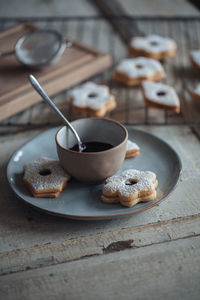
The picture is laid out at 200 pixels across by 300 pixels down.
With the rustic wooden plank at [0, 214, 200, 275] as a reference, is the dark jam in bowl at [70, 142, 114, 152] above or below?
above

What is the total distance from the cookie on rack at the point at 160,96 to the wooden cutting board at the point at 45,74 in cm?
22

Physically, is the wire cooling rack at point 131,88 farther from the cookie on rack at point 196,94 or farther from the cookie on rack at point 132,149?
the cookie on rack at point 132,149

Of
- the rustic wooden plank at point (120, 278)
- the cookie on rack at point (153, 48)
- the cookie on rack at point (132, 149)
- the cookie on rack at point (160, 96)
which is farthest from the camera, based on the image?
the cookie on rack at point (153, 48)

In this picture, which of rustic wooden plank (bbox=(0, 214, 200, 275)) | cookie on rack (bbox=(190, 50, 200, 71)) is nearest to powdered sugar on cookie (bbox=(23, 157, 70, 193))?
rustic wooden plank (bbox=(0, 214, 200, 275))

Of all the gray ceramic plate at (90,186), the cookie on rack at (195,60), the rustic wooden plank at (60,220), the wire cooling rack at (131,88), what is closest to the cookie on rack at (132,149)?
the gray ceramic plate at (90,186)

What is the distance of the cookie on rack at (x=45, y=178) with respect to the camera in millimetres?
783

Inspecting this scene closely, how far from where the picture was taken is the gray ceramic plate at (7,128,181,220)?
29.1 inches

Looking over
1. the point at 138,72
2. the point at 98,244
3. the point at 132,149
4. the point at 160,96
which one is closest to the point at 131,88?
the point at 138,72

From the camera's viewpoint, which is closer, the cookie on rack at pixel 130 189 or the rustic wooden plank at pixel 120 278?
the rustic wooden plank at pixel 120 278

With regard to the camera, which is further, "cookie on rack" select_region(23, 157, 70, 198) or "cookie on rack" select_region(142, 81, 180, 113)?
"cookie on rack" select_region(142, 81, 180, 113)

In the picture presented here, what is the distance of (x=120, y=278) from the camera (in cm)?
65

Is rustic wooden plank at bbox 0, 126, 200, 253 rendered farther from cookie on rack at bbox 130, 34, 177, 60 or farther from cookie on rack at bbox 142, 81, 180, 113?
cookie on rack at bbox 130, 34, 177, 60

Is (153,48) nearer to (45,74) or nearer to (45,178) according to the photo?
(45,74)

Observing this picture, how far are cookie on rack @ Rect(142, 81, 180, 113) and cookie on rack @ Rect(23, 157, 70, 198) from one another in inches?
16.9
